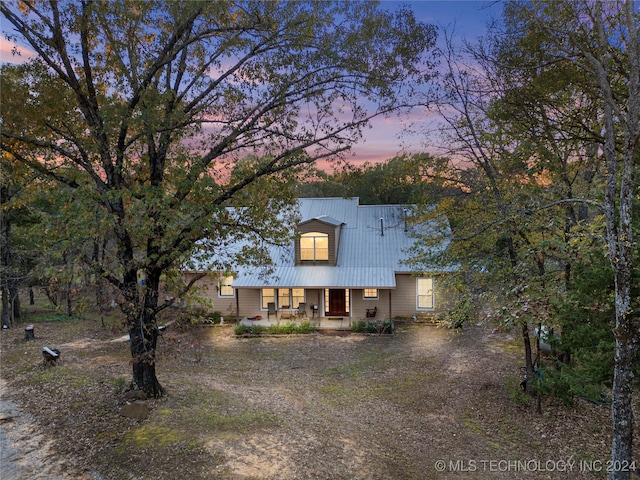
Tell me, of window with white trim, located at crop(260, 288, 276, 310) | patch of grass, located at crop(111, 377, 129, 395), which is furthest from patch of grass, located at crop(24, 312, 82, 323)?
patch of grass, located at crop(111, 377, 129, 395)

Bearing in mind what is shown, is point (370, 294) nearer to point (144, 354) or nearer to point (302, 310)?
point (302, 310)

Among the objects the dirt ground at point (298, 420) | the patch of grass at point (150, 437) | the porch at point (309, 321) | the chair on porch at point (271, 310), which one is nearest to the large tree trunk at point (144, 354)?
the dirt ground at point (298, 420)

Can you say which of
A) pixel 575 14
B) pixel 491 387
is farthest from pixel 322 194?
pixel 575 14

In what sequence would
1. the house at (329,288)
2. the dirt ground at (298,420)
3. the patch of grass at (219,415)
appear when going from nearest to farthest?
the dirt ground at (298,420) → the patch of grass at (219,415) → the house at (329,288)

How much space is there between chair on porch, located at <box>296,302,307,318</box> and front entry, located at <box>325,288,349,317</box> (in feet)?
3.57

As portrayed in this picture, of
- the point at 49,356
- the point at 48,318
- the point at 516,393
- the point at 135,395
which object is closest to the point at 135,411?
the point at 135,395

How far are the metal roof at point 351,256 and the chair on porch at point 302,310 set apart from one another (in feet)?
5.04

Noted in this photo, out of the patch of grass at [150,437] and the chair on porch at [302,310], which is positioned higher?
the chair on porch at [302,310]

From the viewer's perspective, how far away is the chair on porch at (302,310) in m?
19.1

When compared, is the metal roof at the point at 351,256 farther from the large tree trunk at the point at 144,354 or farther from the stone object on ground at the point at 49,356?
the large tree trunk at the point at 144,354

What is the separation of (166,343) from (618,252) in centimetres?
839

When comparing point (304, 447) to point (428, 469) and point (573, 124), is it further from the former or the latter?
point (573, 124)

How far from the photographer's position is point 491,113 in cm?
862

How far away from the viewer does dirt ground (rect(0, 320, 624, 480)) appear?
6375 mm
